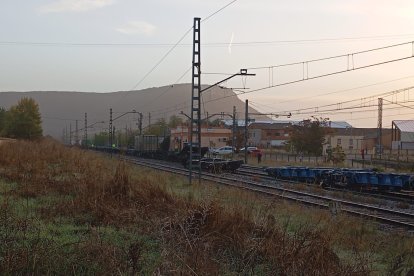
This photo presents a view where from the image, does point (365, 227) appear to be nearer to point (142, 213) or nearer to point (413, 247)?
point (413, 247)

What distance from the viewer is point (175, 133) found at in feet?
365

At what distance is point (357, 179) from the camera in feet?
98.2

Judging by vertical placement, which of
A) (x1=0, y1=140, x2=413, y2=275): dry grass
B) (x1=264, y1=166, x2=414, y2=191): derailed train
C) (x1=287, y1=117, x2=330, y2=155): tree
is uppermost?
(x1=287, y1=117, x2=330, y2=155): tree

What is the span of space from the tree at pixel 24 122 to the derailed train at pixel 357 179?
245 feet

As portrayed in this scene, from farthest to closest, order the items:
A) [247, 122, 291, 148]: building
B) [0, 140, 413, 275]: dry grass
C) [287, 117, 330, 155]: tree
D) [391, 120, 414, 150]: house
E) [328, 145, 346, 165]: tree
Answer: [247, 122, 291, 148]: building < [391, 120, 414, 150]: house < [287, 117, 330, 155]: tree < [328, 145, 346, 165]: tree < [0, 140, 413, 275]: dry grass

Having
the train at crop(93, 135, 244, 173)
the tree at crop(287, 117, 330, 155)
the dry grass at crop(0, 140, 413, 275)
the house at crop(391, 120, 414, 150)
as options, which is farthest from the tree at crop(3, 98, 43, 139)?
the dry grass at crop(0, 140, 413, 275)

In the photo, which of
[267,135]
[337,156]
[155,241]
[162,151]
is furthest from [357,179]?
[267,135]

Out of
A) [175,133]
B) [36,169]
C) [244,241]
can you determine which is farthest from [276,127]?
[244,241]

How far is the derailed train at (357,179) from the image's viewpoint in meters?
28.0

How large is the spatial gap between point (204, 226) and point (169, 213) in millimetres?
1447

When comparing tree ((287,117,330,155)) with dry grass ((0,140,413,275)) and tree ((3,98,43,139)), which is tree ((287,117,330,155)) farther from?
dry grass ((0,140,413,275))

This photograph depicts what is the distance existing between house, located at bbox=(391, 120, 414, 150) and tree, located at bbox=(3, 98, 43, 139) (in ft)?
230

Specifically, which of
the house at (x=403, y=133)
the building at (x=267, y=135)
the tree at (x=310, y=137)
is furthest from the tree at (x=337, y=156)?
the building at (x=267, y=135)

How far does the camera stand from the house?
101 m
